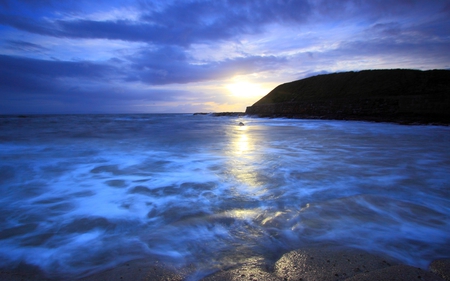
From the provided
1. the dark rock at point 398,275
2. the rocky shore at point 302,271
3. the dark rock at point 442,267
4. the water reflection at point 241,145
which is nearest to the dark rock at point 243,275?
the rocky shore at point 302,271

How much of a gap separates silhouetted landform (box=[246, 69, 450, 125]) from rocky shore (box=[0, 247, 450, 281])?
1718 centimetres

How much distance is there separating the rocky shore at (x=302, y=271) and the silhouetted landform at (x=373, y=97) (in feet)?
56.4

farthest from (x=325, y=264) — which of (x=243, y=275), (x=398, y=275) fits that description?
(x=243, y=275)

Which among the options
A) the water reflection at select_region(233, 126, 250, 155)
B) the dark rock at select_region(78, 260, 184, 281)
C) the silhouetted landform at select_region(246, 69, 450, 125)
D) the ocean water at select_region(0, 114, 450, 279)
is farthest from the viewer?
the silhouetted landform at select_region(246, 69, 450, 125)

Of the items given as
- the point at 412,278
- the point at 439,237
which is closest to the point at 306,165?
the point at 439,237

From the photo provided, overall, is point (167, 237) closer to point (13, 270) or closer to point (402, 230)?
point (13, 270)

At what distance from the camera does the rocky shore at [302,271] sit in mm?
1428

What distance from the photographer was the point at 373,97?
21594 millimetres

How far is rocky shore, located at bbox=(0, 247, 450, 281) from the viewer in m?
1.43

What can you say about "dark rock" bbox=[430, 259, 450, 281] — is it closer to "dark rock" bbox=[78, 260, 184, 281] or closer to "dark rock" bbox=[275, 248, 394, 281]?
"dark rock" bbox=[275, 248, 394, 281]

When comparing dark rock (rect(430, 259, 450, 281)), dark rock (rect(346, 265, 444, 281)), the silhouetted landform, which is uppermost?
the silhouetted landform

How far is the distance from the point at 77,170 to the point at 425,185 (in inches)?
249

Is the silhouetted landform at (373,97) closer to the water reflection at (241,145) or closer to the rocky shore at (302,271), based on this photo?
the water reflection at (241,145)

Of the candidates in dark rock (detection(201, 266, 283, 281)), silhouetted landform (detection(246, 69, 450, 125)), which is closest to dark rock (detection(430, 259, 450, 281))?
dark rock (detection(201, 266, 283, 281))
